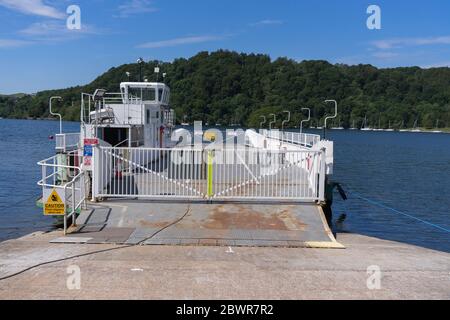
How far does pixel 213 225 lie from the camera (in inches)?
437

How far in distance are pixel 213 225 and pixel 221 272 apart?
3314 millimetres

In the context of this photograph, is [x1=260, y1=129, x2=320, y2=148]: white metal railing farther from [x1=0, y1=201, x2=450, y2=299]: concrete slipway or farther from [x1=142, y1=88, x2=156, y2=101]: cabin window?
[x1=0, y1=201, x2=450, y2=299]: concrete slipway

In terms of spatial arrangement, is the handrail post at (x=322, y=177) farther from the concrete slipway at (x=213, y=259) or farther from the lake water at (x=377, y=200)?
the lake water at (x=377, y=200)

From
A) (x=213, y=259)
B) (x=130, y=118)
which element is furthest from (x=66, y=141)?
(x=213, y=259)

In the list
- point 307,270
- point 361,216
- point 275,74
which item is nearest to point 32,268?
point 307,270


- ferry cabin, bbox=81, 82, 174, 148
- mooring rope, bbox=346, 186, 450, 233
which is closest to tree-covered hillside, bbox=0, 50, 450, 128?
mooring rope, bbox=346, 186, 450, 233

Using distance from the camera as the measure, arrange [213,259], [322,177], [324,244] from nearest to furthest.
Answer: [213,259] < [324,244] < [322,177]

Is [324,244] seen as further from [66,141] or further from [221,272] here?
[66,141]

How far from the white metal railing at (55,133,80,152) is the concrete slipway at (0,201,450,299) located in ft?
30.5

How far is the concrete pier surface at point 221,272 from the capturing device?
22.4 ft
